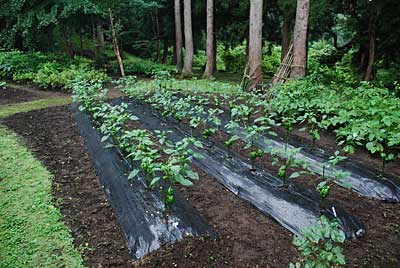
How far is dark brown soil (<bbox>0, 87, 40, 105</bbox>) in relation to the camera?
7795 millimetres

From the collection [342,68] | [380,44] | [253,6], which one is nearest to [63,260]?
[253,6]

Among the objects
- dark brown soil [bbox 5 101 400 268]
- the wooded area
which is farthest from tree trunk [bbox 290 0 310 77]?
dark brown soil [bbox 5 101 400 268]

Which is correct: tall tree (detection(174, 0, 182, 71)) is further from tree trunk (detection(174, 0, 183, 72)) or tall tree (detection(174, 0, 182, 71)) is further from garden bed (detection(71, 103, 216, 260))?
garden bed (detection(71, 103, 216, 260))

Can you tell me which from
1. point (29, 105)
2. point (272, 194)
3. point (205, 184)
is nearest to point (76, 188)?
point (205, 184)

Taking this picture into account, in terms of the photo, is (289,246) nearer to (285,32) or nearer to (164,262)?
(164,262)

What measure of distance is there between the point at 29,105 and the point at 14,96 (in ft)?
4.72

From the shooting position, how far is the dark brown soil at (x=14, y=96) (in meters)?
7.80

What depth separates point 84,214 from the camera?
2820 mm

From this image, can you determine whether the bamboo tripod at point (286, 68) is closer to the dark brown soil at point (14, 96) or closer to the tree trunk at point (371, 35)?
the tree trunk at point (371, 35)

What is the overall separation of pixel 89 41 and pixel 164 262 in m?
16.9

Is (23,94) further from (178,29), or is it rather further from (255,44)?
(255,44)

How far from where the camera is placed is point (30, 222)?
2.71 meters

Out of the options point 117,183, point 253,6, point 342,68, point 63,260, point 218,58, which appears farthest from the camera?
point 218,58

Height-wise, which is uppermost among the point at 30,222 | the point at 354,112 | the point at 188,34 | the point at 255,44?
the point at 188,34
